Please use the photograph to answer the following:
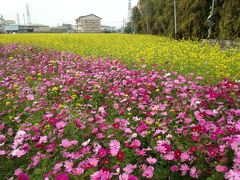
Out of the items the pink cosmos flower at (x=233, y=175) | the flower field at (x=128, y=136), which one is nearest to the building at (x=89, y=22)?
the flower field at (x=128, y=136)

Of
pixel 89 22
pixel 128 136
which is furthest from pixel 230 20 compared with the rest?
pixel 89 22

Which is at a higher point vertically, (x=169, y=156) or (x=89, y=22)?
(x=89, y=22)

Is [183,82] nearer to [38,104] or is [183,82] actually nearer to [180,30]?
[38,104]

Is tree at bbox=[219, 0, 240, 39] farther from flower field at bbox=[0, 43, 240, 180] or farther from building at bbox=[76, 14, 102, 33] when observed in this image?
building at bbox=[76, 14, 102, 33]

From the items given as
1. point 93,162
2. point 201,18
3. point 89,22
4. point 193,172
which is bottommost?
point 193,172

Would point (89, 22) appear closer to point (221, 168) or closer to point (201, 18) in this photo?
point (201, 18)

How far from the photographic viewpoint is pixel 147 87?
152 inches

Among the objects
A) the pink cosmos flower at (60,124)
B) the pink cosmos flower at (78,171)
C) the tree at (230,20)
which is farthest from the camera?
the tree at (230,20)

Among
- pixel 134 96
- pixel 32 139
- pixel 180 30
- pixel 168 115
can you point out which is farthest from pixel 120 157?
pixel 180 30

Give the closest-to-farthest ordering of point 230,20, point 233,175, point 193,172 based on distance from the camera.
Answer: point 233,175
point 193,172
point 230,20

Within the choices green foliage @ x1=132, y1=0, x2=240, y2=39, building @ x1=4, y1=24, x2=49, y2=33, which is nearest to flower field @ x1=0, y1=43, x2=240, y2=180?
green foliage @ x1=132, y1=0, x2=240, y2=39

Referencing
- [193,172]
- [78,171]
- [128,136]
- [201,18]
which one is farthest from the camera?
[201,18]

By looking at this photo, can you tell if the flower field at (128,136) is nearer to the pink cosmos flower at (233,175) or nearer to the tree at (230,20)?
the pink cosmos flower at (233,175)

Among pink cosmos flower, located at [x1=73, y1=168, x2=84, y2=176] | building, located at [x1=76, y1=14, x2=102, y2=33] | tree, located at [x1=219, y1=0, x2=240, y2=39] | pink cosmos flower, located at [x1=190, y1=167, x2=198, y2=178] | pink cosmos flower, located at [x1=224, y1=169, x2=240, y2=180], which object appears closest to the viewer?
pink cosmos flower, located at [x1=224, y1=169, x2=240, y2=180]
